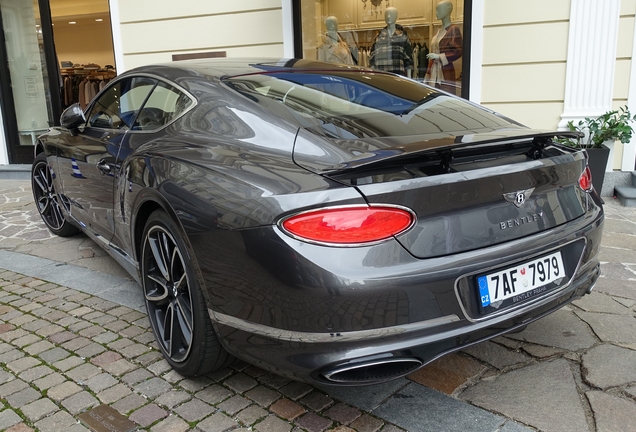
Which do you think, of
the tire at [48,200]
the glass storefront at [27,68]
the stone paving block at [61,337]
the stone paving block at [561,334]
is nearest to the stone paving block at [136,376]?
the stone paving block at [61,337]

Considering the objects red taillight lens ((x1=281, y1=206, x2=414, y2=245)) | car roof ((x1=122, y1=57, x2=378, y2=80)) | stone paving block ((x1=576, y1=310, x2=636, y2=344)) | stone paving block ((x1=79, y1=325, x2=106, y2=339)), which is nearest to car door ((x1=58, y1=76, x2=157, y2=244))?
car roof ((x1=122, y1=57, x2=378, y2=80))

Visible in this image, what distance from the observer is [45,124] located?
944cm

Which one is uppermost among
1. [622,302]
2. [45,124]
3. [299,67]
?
[299,67]

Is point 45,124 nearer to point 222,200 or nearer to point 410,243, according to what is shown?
point 222,200

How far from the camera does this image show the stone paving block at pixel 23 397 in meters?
2.41

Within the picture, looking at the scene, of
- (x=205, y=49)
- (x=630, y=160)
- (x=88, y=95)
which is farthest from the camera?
(x=88, y=95)

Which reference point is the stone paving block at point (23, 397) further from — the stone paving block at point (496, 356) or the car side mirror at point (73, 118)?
the car side mirror at point (73, 118)

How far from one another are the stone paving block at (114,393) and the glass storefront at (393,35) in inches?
210

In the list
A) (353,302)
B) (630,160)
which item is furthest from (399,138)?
(630,160)

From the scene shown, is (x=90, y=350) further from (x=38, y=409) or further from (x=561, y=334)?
(x=561, y=334)

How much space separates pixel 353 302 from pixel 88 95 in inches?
404

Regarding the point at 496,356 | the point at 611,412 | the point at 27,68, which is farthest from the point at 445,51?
the point at 27,68

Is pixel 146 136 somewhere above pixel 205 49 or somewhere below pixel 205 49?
below

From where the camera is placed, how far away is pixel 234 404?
7.64 ft
